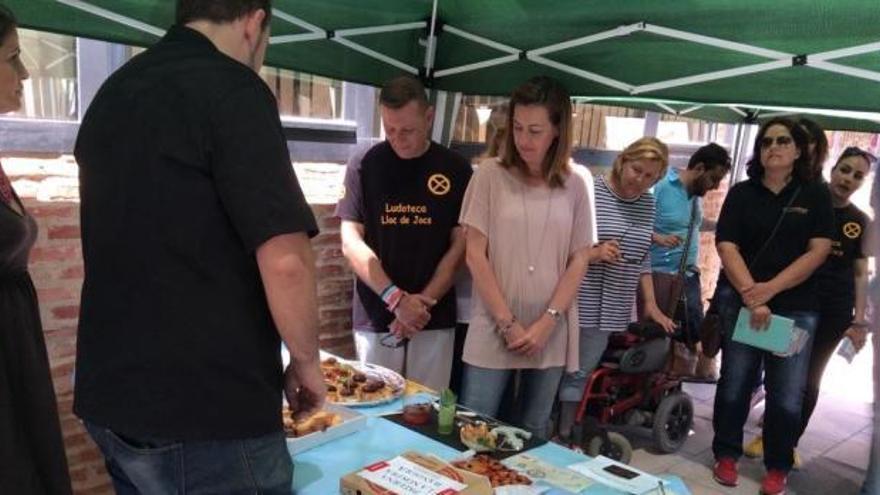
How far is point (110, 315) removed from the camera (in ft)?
3.14

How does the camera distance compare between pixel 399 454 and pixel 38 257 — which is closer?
pixel 399 454

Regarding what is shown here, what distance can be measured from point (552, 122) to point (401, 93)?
0.47 m

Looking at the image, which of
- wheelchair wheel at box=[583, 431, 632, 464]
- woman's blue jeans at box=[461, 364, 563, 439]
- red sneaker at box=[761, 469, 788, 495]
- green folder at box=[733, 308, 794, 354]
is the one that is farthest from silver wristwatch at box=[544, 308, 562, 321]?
red sneaker at box=[761, 469, 788, 495]

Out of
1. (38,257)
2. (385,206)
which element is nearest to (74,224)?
(38,257)

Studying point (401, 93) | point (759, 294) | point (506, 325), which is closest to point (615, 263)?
point (759, 294)

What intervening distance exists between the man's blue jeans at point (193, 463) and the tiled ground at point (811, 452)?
2421 millimetres

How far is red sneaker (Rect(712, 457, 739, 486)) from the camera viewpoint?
9.59 feet

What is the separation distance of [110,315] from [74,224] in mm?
1474

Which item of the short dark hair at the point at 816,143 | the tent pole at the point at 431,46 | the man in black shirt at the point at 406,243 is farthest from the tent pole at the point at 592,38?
the short dark hair at the point at 816,143

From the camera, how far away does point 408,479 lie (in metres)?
1.21

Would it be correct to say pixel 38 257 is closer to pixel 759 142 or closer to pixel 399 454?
pixel 399 454

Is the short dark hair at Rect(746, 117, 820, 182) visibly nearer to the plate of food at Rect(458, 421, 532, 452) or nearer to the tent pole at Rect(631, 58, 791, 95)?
the tent pole at Rect(631, 58, 791, 95)

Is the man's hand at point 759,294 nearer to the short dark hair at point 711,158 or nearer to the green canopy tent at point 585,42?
the green canopy tent at point 585,42

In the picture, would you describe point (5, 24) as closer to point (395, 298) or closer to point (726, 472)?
point (395, 298)
